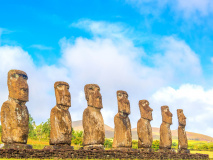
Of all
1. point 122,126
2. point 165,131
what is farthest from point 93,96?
point 165,131

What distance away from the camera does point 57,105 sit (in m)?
17.2

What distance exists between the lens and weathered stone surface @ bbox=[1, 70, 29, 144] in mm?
15244

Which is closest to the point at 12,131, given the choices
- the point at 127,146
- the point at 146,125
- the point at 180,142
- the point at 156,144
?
the point at 127,146

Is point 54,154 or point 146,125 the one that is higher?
point 146,125

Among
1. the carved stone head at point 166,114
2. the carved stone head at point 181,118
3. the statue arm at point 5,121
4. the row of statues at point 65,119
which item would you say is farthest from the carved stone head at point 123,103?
the carved stone head at point 181,118

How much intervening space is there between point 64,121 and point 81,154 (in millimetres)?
2093

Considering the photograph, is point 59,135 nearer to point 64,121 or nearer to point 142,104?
point 64,121

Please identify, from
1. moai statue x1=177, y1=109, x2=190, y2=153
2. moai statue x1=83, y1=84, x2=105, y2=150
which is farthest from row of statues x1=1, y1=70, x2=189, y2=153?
moai statue x1=177, y1=109, x2=190, y2=153

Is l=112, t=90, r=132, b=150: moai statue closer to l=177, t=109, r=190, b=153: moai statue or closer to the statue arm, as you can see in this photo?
the statue arm

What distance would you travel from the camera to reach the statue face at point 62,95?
17.2m

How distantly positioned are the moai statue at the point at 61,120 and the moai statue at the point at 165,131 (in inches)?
375

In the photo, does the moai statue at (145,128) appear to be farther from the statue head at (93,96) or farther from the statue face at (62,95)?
the statue face at (62,95)

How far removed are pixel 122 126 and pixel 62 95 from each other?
189 inches

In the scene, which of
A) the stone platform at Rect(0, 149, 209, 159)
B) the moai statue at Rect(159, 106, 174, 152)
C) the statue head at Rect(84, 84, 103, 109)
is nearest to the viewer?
the stone platform at Rect(0, 149, 209, 159)
